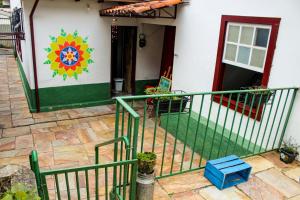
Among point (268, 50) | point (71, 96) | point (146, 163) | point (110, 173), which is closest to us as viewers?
point (146, 163)

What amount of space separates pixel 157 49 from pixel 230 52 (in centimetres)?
384

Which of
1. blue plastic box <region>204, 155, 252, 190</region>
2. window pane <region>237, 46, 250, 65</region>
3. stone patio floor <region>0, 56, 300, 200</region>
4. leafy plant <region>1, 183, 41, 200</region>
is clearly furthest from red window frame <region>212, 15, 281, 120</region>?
leafy plant <region>1, 183, 41, 200</region>

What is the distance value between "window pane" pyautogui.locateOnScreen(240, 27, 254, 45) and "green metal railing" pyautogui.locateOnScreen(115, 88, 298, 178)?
36.9 inches

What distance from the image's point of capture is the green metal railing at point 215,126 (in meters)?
3.06

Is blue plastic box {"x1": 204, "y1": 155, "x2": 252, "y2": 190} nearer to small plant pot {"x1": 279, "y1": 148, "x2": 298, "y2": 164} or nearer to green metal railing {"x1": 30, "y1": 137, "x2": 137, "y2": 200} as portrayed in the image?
small plant pot {"x1": 279, "y1": 148, "x2": 298, "y2": 164}

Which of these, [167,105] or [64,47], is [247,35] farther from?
[64,47]

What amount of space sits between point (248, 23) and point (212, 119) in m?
2.03

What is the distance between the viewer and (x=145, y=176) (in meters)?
2.74

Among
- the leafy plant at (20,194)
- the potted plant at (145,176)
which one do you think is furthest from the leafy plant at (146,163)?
the leafy plant at (20,194)

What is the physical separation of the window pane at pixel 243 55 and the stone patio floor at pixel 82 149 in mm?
1664

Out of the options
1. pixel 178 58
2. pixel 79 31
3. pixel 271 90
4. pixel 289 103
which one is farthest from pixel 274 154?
pixel 79 31

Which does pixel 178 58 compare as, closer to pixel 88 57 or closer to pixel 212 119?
pixel 212 119

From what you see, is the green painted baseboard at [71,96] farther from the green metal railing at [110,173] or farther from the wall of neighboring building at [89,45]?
the green metal railing at [110,173]

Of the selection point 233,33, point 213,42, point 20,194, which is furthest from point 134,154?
point 213,42
